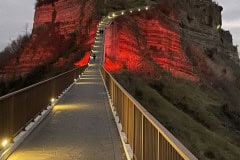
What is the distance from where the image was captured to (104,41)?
229 ft

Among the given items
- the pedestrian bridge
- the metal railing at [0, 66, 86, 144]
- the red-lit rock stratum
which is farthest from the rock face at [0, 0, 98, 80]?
the pedestrian bridge

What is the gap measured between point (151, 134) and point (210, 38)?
95.0 m

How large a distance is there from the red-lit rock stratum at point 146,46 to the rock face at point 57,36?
15.5 ft

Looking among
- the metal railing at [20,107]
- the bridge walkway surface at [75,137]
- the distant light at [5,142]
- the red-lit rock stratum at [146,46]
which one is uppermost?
the red-lit rock stratum at [146,46]

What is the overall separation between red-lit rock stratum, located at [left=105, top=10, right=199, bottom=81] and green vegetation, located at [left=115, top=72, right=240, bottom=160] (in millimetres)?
8552

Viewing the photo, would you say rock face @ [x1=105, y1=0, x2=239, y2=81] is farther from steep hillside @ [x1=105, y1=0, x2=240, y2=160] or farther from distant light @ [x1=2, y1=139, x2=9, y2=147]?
distant light @ [x1=2, y1=139, x2=9, y2=147]

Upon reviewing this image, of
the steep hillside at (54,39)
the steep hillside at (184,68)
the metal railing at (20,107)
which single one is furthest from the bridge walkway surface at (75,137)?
the steep hillside at (54,39)

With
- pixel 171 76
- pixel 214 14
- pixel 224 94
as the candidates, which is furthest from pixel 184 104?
pixel 214 14

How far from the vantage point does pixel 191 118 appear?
44.4 meters

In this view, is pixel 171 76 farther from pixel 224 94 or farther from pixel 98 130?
pixel 98 130

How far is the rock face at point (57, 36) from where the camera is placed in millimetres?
74688

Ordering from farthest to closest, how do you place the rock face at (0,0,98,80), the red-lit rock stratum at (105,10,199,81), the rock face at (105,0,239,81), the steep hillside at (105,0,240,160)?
the rock face at (0,0,98,80) → the rock face at (105,0,239,81) → the red-lit rock stratum at (105,10,199,81) → the steep hillside at (105,0,240,160)

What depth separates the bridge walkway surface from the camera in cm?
1153

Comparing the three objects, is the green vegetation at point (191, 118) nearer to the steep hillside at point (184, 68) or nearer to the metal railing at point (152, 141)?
the steep hillside at point (184, 68)
